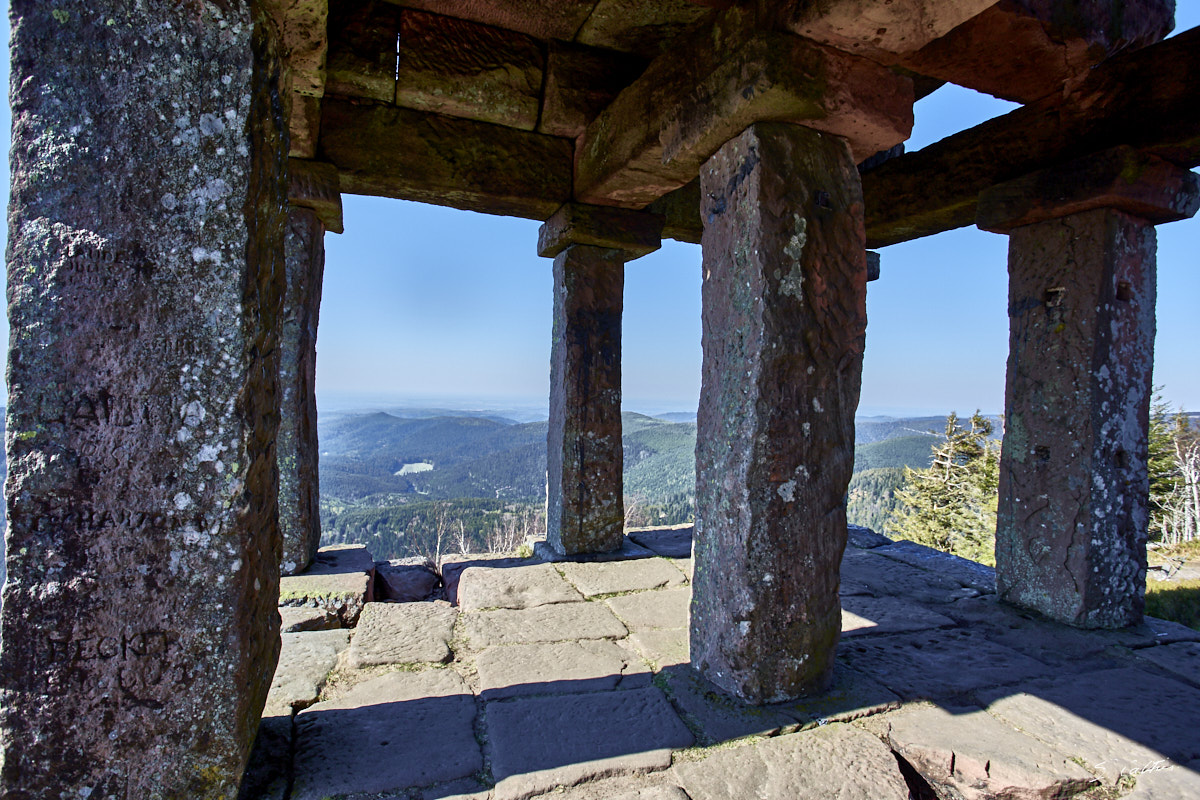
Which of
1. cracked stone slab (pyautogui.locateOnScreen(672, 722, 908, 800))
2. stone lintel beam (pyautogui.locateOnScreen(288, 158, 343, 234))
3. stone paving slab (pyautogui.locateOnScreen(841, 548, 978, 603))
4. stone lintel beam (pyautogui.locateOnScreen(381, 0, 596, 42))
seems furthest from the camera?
stone paving slab (pyautogui.locateOnScreen(841, 548, 978, 603))

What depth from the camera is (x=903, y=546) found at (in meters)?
5.26

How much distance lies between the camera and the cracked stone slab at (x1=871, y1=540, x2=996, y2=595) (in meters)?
4.20

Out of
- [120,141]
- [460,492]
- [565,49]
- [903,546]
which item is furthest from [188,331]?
[460,492]

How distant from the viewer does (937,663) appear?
289cm

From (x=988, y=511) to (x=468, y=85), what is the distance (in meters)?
16.6

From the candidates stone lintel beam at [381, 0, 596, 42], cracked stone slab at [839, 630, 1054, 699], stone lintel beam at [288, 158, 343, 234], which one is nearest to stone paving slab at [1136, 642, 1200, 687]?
cracked stone slab at [839, 630, 1054, 699]

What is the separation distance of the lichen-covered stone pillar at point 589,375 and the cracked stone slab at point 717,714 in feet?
6.66

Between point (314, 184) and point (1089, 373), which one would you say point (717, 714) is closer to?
point (1089, 373)

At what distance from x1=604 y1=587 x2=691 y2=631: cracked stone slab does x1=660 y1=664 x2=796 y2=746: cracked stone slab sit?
0.69 metres

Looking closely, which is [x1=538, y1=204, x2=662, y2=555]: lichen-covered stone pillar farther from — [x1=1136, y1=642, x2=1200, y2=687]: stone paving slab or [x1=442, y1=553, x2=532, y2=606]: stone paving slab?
[x1=1136, y1=642, x2=1200, y2=687]: stone paving slab

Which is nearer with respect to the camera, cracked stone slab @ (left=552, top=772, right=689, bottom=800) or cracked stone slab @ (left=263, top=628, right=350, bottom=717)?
cracked stone slab @ (left=552, top=772, right=689, bottom=800)

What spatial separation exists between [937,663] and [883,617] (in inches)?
25.0

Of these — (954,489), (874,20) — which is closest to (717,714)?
(874,20)

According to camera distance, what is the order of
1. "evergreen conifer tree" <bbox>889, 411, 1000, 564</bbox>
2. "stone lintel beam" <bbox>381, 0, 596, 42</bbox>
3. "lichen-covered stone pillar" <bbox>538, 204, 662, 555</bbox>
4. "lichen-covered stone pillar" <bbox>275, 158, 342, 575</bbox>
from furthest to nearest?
1. "evergreen conifer tree" <bbox>889, 411, 1000, 564</bbox>
2. "lichen-covered stone pillar" <bbox>538, 204, 662, 555</bbox>
3. "lichen-covered stone pillar" <bbox>275, 158, 342, 575</bbox>
4. "stone lintel beam" <bbox>381, 0, 596, 42</bbox>
